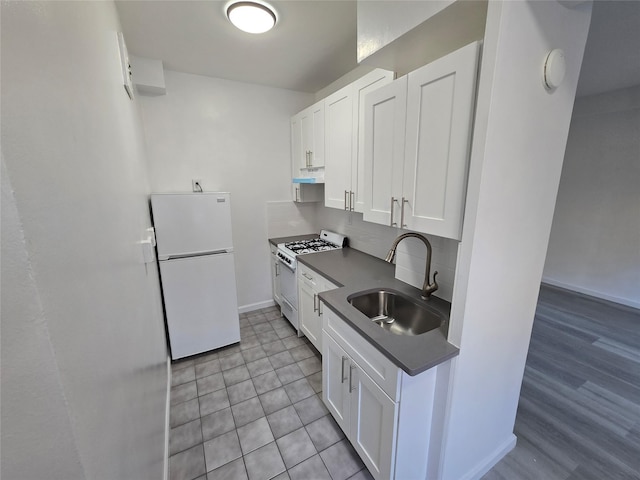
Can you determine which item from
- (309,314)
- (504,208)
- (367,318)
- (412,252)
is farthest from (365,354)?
(309,314)

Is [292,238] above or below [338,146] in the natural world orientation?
below

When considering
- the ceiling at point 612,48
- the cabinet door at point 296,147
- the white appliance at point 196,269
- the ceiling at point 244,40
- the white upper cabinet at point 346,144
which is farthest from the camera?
the cabinet door at point 296,147

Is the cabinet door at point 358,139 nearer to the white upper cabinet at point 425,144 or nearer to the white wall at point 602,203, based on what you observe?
the white upper cabinet at point 425,144

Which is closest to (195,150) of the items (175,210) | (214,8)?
(175,210)

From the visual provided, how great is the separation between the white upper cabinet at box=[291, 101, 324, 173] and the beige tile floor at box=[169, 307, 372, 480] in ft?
6.33

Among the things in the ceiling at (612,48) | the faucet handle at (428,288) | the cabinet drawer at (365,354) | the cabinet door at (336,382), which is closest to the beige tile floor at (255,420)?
the cabinet door at (336,382)

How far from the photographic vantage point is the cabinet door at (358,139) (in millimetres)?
1853

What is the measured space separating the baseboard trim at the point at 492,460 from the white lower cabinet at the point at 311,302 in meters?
1.25

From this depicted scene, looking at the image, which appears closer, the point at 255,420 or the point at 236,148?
the point at 255,420

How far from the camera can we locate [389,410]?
3.84 ft

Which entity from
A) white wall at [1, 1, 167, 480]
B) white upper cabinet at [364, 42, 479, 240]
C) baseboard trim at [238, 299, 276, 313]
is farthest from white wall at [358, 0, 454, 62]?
baseboard trim at [238, 299, 276, 313]

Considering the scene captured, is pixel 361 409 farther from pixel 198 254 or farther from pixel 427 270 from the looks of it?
pixel 198 254

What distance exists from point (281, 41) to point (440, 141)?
64.3 inches

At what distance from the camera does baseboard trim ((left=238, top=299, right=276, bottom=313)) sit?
10.7 feet
